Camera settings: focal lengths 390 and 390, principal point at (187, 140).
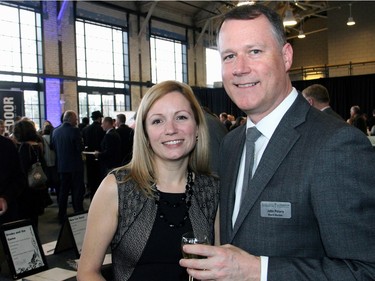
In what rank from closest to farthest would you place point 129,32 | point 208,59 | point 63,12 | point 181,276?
1. point 181,276
2. point 63,12
3. point 129,32
4. point 208,59

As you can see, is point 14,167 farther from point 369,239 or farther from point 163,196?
point 369,239

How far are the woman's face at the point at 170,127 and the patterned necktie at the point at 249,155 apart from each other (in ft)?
1.30

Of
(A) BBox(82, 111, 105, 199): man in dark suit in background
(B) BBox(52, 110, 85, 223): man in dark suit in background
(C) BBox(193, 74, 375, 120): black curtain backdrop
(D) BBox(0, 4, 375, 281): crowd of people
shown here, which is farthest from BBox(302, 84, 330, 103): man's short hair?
(C) BBox(193, 74, 375, 120): black curtain backdrop

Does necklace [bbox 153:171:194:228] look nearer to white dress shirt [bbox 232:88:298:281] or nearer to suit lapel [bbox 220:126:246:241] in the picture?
suit lapel [bbox 220:126:246:241]

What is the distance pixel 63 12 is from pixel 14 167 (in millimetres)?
10449

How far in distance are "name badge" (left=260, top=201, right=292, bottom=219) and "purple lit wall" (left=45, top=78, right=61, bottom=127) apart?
11.6 meters

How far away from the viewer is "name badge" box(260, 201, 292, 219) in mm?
1169

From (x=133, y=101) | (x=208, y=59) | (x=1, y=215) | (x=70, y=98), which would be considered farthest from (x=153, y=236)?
(x=208, y=59)

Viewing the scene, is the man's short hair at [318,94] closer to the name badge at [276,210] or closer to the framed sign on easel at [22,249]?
the framed sign on easel at [22,249]

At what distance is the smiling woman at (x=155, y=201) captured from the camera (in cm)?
Answer: 162

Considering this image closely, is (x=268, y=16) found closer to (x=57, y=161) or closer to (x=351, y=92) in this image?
(x=57, y=161)

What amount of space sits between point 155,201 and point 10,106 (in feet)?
25.0

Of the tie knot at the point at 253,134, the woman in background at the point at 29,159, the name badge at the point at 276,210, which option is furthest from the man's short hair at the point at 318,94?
the name badge at the point at 276,210

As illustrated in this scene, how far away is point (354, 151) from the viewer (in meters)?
1.05
